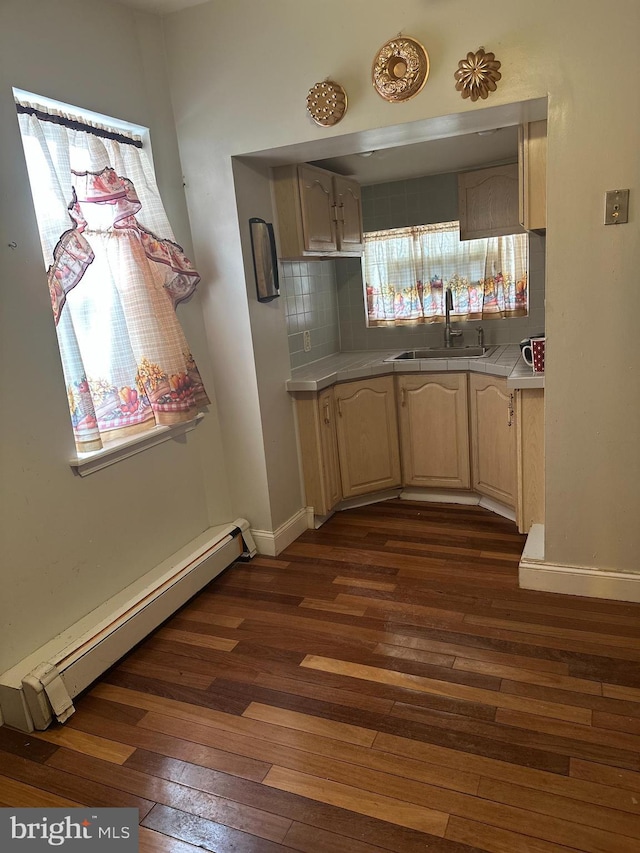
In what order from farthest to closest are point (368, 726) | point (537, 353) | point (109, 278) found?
point (537, 353) → point (109, 278) → point (368, 726)

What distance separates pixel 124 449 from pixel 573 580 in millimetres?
2071

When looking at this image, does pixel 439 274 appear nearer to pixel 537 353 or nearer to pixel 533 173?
pixel 537 353

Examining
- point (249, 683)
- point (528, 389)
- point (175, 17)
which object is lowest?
point (249, 683)

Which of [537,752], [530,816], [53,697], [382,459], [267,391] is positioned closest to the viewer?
[530,816]

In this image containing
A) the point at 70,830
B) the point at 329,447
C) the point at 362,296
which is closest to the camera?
the point at 70,830

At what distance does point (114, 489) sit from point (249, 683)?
3.25ft

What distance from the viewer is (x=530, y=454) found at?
2.93m

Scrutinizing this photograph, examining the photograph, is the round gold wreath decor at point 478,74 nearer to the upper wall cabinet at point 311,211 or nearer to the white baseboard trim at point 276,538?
the upper wall cabinet at point 311,211

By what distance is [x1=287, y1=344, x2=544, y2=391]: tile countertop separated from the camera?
3189mm

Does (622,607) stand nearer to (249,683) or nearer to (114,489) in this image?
(249,683)

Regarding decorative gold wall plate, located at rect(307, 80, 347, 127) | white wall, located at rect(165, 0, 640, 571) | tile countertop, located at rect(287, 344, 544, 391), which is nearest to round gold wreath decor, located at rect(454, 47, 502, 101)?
white wall, located at rect(165, 0, 640, 571)

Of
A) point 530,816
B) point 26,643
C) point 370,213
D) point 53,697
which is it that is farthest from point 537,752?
point 370,213

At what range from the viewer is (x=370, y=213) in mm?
4332

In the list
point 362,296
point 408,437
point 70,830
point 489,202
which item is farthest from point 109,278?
point 489,202
